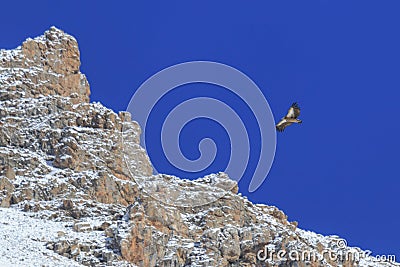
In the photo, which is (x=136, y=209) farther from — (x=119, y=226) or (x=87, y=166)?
(x=87, y=166)

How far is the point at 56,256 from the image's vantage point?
72.2 m

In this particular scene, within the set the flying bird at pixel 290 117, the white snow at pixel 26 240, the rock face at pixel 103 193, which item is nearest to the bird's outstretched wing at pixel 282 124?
the flying bird at pixel 290 117

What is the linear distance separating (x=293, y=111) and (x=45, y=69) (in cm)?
8035

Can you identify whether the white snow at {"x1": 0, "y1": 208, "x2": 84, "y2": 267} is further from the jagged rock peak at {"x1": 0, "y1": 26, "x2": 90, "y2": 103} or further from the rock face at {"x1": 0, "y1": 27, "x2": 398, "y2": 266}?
the jagged rock peak at {"x1": 0, "y1": 26, "x2": 90, "y2": 103}

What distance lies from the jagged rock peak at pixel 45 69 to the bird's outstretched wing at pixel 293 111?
242ft

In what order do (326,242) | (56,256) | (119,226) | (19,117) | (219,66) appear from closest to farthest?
1. (219,66)
2. (56,256)
3. (119,226)
4. (326,242)
5. (19,117)

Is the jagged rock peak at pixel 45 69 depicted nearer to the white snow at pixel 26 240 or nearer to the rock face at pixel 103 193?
the rock face at pixel 103 193

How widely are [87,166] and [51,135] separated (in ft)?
19.2

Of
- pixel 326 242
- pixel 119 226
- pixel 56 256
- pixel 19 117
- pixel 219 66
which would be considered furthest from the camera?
pixel 19 117

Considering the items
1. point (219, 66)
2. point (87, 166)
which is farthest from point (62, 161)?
point (219, 66)

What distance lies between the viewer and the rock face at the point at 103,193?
77938 millimetres

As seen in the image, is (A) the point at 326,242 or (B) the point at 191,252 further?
(A) the point at 326,242

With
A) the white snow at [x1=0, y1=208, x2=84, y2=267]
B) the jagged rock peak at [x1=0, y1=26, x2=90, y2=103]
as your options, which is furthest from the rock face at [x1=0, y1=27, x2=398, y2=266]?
the white snow at [x1=0, y1=208, x2=84, y2=267]

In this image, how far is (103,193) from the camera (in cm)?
9212
